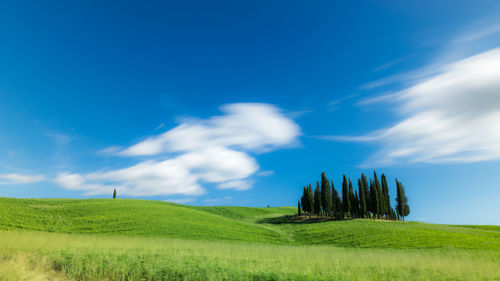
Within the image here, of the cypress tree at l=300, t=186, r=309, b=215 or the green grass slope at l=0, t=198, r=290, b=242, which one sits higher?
the cypress tree at l=300, t=186, r=309, b=215

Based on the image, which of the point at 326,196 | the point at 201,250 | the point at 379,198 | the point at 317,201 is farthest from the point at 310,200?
the point at 201,250

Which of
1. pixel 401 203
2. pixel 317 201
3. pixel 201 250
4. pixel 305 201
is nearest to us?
pixel 201 250

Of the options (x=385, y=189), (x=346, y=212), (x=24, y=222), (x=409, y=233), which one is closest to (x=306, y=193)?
(x=346, y=212)

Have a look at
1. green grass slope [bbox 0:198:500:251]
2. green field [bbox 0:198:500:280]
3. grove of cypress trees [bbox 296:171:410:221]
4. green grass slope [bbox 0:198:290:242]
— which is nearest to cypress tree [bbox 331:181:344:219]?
grove of cypress trees [bbox 296:171:410:221]

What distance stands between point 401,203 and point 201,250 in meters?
67.1

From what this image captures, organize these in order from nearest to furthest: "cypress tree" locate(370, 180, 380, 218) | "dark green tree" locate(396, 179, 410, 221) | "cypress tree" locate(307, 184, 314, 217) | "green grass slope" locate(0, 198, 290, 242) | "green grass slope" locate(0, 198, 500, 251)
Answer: "green grass slope" locate(0, 198, 500, 251), "green grass slope" locate(0, 198, 290, 242), "cypress tree" locate(370, 180, 380, 218), "dark green tree" locate(396, 179, 410, 221), "cypress tree" locate(307, 184, 314, 217)

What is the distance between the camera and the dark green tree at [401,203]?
74.8 metres

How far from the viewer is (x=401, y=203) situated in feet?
246

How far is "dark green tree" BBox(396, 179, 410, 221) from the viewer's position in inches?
2943

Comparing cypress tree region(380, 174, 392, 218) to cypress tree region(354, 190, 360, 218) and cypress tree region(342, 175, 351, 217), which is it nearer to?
cypress tree region(354, 190, 360, 218)

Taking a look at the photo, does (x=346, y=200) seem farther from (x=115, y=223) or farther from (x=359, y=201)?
(x=115, y=223)

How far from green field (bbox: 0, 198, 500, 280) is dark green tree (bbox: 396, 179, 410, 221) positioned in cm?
2945

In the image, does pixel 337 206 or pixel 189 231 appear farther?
pixel 337 206

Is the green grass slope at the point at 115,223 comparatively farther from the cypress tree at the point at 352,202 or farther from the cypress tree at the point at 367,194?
the cypress tree at the point at 367,194
